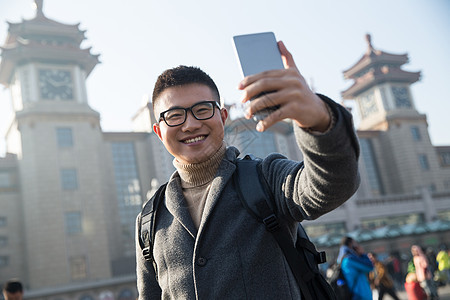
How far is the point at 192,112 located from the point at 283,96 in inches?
25.0

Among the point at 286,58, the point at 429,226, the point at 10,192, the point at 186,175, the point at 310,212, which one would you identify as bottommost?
the point at 429,226

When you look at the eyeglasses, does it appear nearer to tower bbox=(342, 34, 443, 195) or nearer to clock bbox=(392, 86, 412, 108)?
tower bbox=(342, 34, 443, 195)

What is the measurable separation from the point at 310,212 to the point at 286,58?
0.49 meters

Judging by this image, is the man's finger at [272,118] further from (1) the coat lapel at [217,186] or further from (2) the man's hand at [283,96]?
(1) the coat lapel at [217,186]

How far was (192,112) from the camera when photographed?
5.63 ft

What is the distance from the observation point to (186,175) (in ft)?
6.18

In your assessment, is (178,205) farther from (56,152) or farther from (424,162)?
(424,162)

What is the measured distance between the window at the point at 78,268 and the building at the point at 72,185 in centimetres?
6

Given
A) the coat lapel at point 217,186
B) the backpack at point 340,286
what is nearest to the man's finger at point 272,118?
the coat lapel at point 217,186

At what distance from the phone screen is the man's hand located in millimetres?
59

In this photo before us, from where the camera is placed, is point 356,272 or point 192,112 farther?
point 356,272

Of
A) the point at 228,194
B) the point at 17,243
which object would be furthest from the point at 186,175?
the point at 17,243

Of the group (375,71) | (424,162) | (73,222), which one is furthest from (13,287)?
(375,71)

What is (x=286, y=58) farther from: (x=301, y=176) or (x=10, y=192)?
(x=10, y=192)
